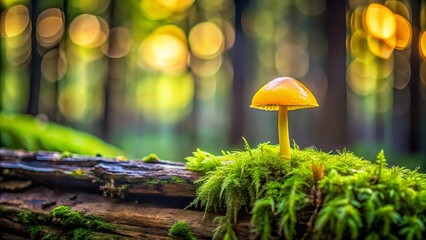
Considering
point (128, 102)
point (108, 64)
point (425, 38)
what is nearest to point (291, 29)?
point (425, 38)

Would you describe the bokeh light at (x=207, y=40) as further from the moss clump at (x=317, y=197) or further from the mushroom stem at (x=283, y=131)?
the moss clump at (x=317, y=197)

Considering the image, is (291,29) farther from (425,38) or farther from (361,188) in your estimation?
(361,188)

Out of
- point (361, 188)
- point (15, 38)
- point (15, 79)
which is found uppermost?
point (15, 38)

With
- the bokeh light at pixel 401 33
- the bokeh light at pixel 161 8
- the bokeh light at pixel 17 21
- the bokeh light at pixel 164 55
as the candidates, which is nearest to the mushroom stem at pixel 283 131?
the bokeh light at pixel 161 8

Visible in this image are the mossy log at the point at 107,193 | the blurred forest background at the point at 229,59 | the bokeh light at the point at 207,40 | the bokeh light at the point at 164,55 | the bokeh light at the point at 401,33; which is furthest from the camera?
the bokeh light at the point at 207,40

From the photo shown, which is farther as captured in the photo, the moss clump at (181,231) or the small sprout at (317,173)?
the moss clump at (181,231)

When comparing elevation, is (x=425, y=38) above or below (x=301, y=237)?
above
